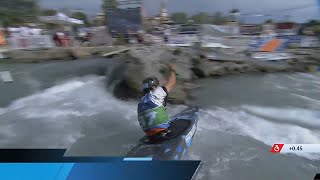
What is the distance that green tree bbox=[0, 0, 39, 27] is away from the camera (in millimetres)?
1628

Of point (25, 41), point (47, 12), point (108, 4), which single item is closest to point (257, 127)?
point (108, 4)

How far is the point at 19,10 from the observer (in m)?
1.65

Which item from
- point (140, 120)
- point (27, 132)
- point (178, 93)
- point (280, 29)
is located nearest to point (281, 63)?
point (178, 93)

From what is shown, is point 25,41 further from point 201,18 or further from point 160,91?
point 201,18

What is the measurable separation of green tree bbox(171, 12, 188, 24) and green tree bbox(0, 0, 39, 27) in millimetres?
761

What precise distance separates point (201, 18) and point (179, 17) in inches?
5.4

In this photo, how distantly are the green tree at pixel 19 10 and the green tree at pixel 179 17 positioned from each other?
76 centimetres

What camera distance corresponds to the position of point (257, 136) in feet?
9.42

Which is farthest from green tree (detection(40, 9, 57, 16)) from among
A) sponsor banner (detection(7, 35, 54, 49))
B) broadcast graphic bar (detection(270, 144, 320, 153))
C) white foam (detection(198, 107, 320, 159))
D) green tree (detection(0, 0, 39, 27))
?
white foam (detection(198, 107, 320, 159))

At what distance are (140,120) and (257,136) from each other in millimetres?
998

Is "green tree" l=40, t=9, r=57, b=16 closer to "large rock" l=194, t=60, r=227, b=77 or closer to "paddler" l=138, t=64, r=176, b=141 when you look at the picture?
"paddler" l=138, t=64, r=176, b=141

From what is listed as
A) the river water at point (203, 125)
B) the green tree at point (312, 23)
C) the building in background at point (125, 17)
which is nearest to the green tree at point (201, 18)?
the building in background at point (125, 17)

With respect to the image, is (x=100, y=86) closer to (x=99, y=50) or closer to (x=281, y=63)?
(x=99, y=50)

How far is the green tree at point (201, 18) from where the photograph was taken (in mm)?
2016
